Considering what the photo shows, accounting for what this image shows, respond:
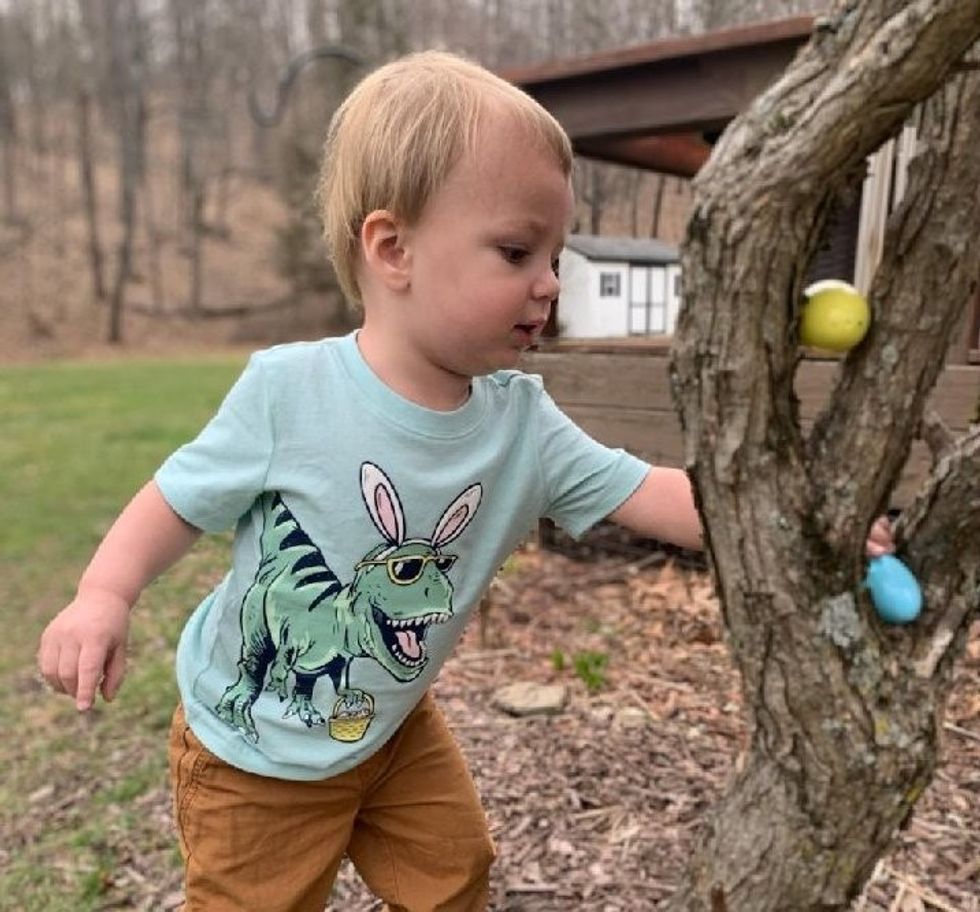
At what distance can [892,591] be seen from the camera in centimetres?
119

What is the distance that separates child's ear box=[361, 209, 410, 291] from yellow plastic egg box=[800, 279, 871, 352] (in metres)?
0.61

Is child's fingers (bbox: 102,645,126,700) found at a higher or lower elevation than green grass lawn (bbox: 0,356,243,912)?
higher

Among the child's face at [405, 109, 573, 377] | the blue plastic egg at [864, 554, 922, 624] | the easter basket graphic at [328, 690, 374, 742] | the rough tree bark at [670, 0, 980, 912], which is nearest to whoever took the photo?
the rough tree bark at [670, 0, 980, 912]

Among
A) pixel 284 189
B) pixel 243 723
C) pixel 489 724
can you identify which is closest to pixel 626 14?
pixel 489 724

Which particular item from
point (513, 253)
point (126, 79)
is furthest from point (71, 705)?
point (126, 79)

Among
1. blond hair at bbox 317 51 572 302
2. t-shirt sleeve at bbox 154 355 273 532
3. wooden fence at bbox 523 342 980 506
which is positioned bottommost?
wooden fence at bbox 523 342 980 506

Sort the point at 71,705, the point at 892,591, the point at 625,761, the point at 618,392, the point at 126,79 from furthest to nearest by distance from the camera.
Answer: the point at 126,79 < the point at 618,392 < the point at 71,705 < the point at 625,761 < the point at 892,591

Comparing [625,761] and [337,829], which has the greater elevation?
[337,829]

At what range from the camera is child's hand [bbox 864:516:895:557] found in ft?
3.99

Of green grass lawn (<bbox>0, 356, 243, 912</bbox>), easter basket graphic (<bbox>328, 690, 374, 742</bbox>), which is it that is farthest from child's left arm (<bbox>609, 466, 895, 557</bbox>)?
green grass lawn (<bbox>0, 356, 243, 912</bbox>)

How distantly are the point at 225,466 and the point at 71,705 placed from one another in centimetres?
254

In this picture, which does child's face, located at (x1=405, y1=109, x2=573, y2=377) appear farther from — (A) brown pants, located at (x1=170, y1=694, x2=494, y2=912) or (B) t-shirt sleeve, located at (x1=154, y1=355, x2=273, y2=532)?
(A) brown pants, located at (x1=170, y1=694, x2=494, y2=912)

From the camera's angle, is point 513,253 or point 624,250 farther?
point 624,250

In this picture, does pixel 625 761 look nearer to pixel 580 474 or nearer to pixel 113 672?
pixel 580 474
